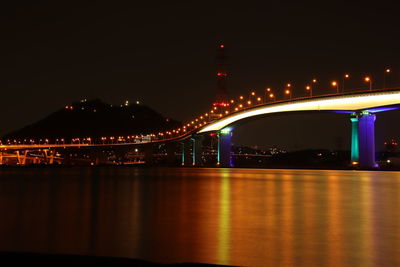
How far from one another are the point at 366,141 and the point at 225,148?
39765 mm

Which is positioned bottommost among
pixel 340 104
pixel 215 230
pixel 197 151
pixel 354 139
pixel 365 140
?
pixel 215 230

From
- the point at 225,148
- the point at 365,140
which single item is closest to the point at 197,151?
the point at 225,148

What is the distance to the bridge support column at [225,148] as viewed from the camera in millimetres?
99312

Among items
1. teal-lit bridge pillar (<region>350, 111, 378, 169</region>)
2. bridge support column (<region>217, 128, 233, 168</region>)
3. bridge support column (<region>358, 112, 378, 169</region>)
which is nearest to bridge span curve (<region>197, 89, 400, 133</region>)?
teal-lit bridge pillar (<region>350, 111, 378, 169</region>)

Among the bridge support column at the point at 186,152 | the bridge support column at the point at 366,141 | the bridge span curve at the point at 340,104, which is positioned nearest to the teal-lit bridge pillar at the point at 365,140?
the bridge support column at the point at 366,141

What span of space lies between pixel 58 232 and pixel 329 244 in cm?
710

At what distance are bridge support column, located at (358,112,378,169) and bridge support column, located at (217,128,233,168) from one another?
127ft

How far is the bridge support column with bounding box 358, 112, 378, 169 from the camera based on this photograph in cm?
6181

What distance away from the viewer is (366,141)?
62.3m

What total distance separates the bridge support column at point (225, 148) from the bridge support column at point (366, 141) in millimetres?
38689

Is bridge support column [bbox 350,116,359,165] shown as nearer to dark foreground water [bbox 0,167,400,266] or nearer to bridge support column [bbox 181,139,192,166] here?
dark foreground water [bbox 0,167,400,266]

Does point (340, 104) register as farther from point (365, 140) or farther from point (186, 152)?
point (186, 152)

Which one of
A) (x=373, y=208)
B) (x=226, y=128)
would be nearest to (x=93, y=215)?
(x=373, y=208)

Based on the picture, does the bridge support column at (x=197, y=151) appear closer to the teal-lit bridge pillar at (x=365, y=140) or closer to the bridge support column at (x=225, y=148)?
the bridge support column at (x=225, y=148)
